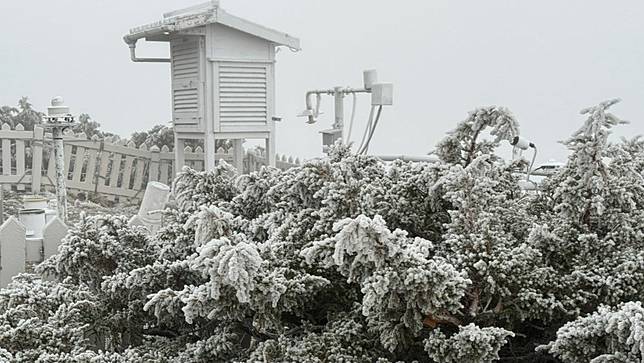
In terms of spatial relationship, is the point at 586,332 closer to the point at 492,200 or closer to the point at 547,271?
the point at 547,271

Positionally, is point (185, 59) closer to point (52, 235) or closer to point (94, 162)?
point (94, 162)

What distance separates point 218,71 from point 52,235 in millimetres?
2728

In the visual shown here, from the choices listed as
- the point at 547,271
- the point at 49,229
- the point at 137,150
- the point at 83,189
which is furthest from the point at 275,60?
the point at 547,271

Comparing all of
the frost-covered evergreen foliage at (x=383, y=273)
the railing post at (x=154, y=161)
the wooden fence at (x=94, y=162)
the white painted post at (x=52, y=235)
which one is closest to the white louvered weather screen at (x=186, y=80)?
the wooden fence at (x=94, y=162)

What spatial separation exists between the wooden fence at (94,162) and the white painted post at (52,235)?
3.48 m

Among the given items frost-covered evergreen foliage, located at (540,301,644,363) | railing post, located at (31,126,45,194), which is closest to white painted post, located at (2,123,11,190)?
railing post, located at (31,126,45,194)

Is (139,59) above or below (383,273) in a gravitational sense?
above

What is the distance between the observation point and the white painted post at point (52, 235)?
241 cm

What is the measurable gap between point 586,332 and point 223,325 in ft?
1.98

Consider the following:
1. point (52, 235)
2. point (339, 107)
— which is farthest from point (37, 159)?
point (52, 235)

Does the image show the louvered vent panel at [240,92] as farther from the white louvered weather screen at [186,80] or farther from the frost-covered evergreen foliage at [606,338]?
the frost-covered evergreen foliage at [606,338]

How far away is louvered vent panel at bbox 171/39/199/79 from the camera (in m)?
5.02

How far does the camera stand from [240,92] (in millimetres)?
5043

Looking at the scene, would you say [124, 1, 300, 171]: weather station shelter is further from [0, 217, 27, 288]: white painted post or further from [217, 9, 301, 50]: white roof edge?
[0, 217, 27, 288]: white painted post
